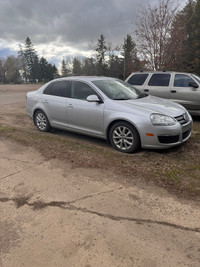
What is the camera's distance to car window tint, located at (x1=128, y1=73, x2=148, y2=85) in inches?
317

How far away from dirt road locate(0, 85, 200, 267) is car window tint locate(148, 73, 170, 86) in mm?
4762

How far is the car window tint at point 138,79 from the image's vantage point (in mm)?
8062

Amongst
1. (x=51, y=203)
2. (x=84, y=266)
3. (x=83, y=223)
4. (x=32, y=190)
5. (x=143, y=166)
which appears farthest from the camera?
(x=143, y=166)

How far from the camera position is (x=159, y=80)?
7.82m

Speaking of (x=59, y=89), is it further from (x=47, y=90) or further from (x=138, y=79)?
(x=138, y=79)

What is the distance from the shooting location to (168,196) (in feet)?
9.64

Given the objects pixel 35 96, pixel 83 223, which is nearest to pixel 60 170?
pixel 83 223

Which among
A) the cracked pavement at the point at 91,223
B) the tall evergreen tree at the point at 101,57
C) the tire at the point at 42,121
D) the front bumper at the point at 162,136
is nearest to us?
the cracked pavement at the point at 91,223

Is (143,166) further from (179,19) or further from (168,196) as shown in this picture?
(179,19)

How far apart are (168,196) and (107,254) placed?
1.28m

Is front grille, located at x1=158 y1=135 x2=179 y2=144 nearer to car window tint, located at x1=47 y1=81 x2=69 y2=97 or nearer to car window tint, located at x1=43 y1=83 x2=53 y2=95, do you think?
car window tint, located at x1=47 y1=81 x2=69 y2=97

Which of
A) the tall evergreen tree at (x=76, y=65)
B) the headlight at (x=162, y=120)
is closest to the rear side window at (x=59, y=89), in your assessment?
the headlight at (x=162, y=120)

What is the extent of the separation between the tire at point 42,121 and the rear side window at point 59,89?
628 mm

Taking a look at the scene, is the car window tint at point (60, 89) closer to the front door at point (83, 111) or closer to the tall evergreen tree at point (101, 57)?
the front door at point (83, 111)
